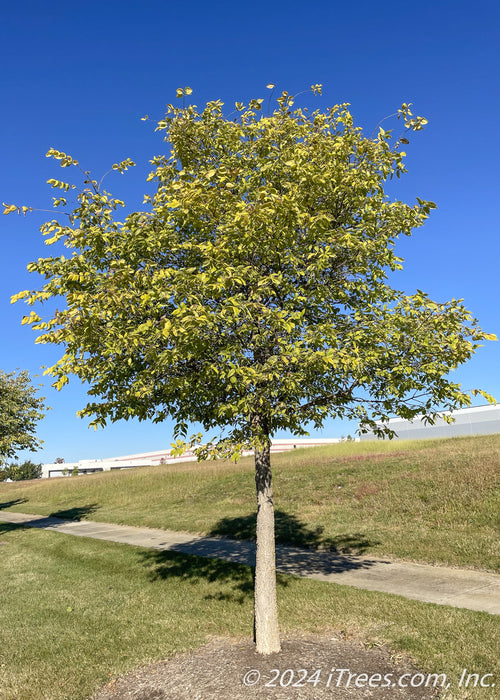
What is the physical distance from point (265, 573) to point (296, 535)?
8.34m

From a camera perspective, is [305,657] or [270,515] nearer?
[305,657]

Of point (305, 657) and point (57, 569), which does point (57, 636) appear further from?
point (57, 569)

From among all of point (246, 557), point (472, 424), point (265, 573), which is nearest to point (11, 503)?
point (246, 557)

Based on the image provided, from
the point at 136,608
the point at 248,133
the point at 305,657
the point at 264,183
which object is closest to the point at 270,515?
the point at 305,657

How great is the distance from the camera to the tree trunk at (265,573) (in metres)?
6.64

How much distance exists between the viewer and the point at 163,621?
329 inches

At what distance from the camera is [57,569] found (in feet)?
43.9

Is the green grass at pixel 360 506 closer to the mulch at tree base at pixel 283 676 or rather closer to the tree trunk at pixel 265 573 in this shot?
the mulch at tree base at pixel 283 676

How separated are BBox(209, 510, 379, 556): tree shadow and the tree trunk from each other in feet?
21.2

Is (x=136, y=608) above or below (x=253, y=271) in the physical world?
below

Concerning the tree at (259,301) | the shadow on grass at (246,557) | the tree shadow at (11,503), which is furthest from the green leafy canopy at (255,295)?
the tree shadow at (11,503)

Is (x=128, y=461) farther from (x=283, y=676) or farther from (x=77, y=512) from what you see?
(x=283, y=676)

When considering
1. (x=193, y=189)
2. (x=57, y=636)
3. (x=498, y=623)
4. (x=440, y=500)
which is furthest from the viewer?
(x=440, y=500)

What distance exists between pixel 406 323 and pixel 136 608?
278 inches
